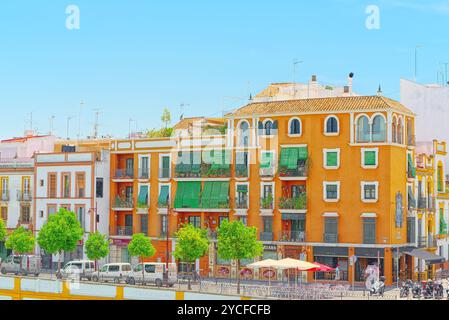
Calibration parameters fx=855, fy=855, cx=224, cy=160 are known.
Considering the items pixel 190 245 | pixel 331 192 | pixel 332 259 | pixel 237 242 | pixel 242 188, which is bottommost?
pixel 332 259

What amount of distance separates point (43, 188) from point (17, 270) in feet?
28.1

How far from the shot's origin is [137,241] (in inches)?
2557

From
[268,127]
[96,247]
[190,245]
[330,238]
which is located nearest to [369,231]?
[330,238]

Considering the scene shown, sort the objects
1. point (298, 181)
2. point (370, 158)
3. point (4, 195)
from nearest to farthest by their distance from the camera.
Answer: point (370, 158) → point (298, 181) → point (4, 195)

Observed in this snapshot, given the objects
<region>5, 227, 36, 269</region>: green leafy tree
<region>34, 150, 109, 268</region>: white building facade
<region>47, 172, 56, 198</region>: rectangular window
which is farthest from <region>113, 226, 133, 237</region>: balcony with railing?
<region>5, 227, 36, 269</region>: green leafy tree

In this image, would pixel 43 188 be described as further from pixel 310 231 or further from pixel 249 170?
pixel 310 231

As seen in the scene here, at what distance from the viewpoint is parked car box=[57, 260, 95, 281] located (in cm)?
6222

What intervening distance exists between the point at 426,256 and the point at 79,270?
25.3m

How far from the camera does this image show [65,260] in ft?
238

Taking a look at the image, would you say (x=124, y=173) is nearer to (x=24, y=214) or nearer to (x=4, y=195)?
(x=24, y=214)

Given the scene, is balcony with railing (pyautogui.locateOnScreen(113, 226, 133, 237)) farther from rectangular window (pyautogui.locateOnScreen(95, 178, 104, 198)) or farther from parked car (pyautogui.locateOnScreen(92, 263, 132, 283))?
parked car (pyautogui.locateOnScreen(92, 263, 132, 283))

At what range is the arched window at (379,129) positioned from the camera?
197 feet
